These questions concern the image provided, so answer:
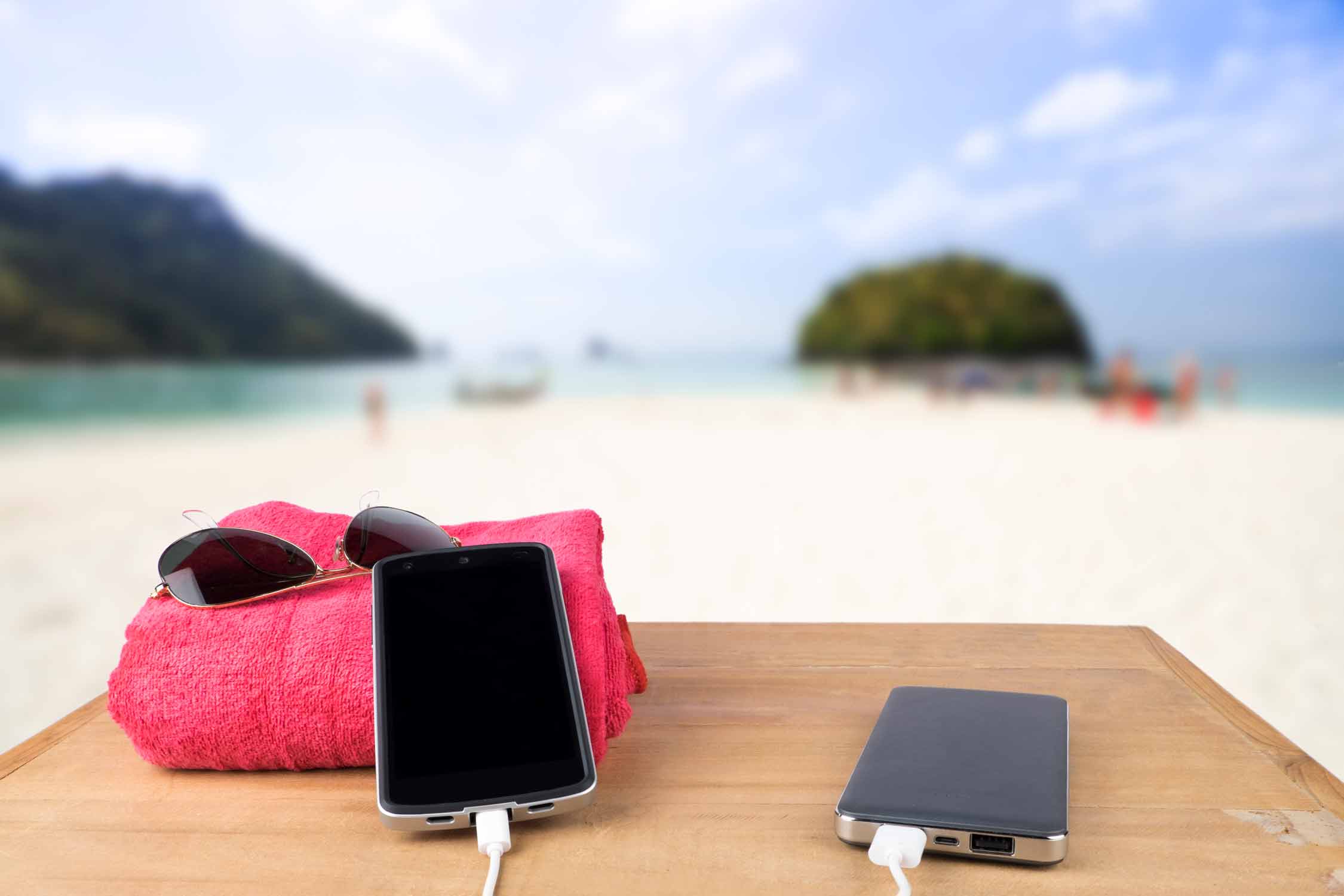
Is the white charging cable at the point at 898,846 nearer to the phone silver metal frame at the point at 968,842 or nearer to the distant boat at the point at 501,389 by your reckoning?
the phone silver metal frame at the point at 968,842

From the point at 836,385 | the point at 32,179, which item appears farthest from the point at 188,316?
the point at 836,385

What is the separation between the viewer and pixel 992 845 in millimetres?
400

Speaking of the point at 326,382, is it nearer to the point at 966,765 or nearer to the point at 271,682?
the point at 271,682

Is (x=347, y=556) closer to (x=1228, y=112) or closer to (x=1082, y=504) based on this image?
(x=1082, y=504)

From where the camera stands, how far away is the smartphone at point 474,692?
0.43m

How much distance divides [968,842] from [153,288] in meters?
15.5

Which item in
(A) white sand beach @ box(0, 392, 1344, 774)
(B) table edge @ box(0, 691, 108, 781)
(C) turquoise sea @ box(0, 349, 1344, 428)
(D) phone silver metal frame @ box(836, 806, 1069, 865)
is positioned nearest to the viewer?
(D) phone silver metal frame @ box(836, 806, 1069, 865)

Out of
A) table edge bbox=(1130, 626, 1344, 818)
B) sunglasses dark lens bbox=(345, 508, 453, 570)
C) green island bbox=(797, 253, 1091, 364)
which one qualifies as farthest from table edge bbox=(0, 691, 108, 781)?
green island bbox=(797, 253, 1091, 364)

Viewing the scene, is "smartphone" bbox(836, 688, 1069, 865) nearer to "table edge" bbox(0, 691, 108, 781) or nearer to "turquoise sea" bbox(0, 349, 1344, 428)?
"table edge" bbox(0, 691, 108, 781)

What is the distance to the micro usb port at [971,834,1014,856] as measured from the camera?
1.30 feet

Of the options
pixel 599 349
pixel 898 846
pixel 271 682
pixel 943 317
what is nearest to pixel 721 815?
pixel 898 846

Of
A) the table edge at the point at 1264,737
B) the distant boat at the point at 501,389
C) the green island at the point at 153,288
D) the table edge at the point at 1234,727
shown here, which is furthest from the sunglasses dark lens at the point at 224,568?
the green island at the point at 153,288

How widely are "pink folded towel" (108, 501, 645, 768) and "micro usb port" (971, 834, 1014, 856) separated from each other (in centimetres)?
18

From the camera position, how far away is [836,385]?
38.1 ft
